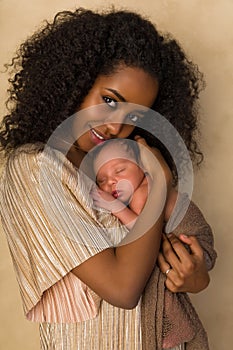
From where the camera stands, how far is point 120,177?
63.8 inches

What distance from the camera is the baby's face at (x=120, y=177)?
1609 mm

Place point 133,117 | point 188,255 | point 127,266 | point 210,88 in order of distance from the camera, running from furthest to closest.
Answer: point 210,88 < point 133,117 < point 188,255 < point 127,266

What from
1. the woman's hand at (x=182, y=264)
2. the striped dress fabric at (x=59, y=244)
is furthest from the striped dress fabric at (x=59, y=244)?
the woman's hand at (x=182, y=264)

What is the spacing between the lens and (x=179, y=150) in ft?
6.16

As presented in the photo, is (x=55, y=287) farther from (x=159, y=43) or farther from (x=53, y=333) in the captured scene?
(x=159, y=43)

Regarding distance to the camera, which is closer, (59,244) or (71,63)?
(59,244)

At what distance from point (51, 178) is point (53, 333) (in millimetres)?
369

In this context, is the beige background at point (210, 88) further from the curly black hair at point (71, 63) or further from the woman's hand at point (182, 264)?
the woman's hand at point (182, 264)

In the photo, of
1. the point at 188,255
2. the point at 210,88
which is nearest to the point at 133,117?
the point at 188,255

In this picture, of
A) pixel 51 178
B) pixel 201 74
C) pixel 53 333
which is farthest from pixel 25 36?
pixel 53 333

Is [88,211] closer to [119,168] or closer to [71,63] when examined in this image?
[119,168]

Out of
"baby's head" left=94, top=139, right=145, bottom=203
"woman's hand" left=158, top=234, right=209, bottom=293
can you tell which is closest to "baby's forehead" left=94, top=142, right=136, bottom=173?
"baby's head" left=94, top=139, right=145, bottom=203

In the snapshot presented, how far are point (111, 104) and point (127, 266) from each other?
38 cm

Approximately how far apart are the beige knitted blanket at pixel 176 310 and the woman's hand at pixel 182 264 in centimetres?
3
